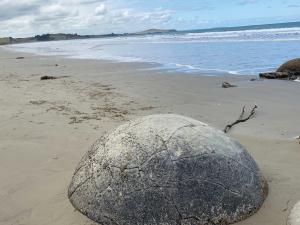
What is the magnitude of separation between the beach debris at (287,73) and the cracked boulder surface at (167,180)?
786 cm

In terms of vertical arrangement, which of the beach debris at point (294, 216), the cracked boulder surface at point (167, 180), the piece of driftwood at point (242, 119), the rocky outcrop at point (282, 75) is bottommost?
the rocky outcrop at point (282, 75)

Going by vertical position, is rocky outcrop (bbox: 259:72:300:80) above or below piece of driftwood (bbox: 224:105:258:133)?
below

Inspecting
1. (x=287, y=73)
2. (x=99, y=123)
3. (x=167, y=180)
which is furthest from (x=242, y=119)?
(x=287, y=73)

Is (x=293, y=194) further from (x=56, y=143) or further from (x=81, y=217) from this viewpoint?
(x=56, y=143)

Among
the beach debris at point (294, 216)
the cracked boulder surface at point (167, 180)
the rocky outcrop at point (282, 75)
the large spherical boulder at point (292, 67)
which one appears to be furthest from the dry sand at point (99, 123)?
the large spherical boulder at point (292, 67)

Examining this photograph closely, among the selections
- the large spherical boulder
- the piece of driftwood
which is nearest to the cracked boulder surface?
the piece of driftwood

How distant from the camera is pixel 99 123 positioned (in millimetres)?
6699

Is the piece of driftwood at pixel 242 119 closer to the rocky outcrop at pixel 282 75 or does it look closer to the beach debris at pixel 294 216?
the beach debris at pixel 294 216

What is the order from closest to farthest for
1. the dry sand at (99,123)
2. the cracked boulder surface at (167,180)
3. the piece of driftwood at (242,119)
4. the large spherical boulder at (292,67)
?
the cracked boulder surface at (167,180) < the dry sand at (99,123) < the piece of driftwood at (242,119) < the large spherical boulder at (292,67)

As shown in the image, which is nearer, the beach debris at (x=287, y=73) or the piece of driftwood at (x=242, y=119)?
the piece of driftwood at (x=242, y=119)

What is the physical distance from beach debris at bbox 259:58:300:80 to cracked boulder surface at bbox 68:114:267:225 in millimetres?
7859

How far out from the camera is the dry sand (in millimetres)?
3922

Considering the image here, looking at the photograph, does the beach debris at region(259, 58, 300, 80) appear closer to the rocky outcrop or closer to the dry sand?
the rocky outcrop

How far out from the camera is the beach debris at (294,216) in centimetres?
337
